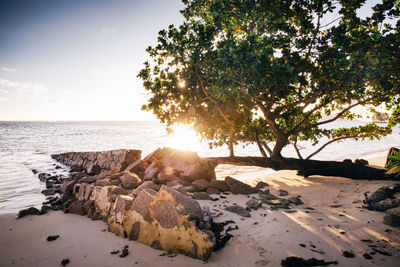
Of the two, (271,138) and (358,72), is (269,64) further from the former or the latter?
(271,138)

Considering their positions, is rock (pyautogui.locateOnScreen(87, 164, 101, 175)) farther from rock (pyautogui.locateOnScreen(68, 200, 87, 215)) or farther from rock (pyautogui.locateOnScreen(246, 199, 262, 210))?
rock (pyautogui.locateOnScreen(246, 199, 262, 210))

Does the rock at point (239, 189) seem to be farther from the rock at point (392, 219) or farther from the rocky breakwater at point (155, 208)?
the rock at point (392, 219)

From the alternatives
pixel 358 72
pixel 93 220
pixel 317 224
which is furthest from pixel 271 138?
pixel 93 220

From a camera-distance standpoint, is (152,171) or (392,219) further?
(152,171)

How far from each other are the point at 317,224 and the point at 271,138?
20.3 ft

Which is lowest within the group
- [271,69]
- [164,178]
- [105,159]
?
[105,159]

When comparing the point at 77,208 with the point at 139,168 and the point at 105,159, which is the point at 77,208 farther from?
the point at 105,159

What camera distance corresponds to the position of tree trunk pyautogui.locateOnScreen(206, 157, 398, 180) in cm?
798

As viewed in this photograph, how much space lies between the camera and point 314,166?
28.5 ft

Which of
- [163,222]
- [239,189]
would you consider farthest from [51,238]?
[239,189]

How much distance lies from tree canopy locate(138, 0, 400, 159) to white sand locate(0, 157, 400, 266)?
11.4ft

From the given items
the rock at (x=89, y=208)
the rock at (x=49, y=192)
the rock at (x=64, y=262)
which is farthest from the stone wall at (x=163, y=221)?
the rock at (x=49, y=192)

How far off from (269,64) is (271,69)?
148mm

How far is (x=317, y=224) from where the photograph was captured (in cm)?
423
